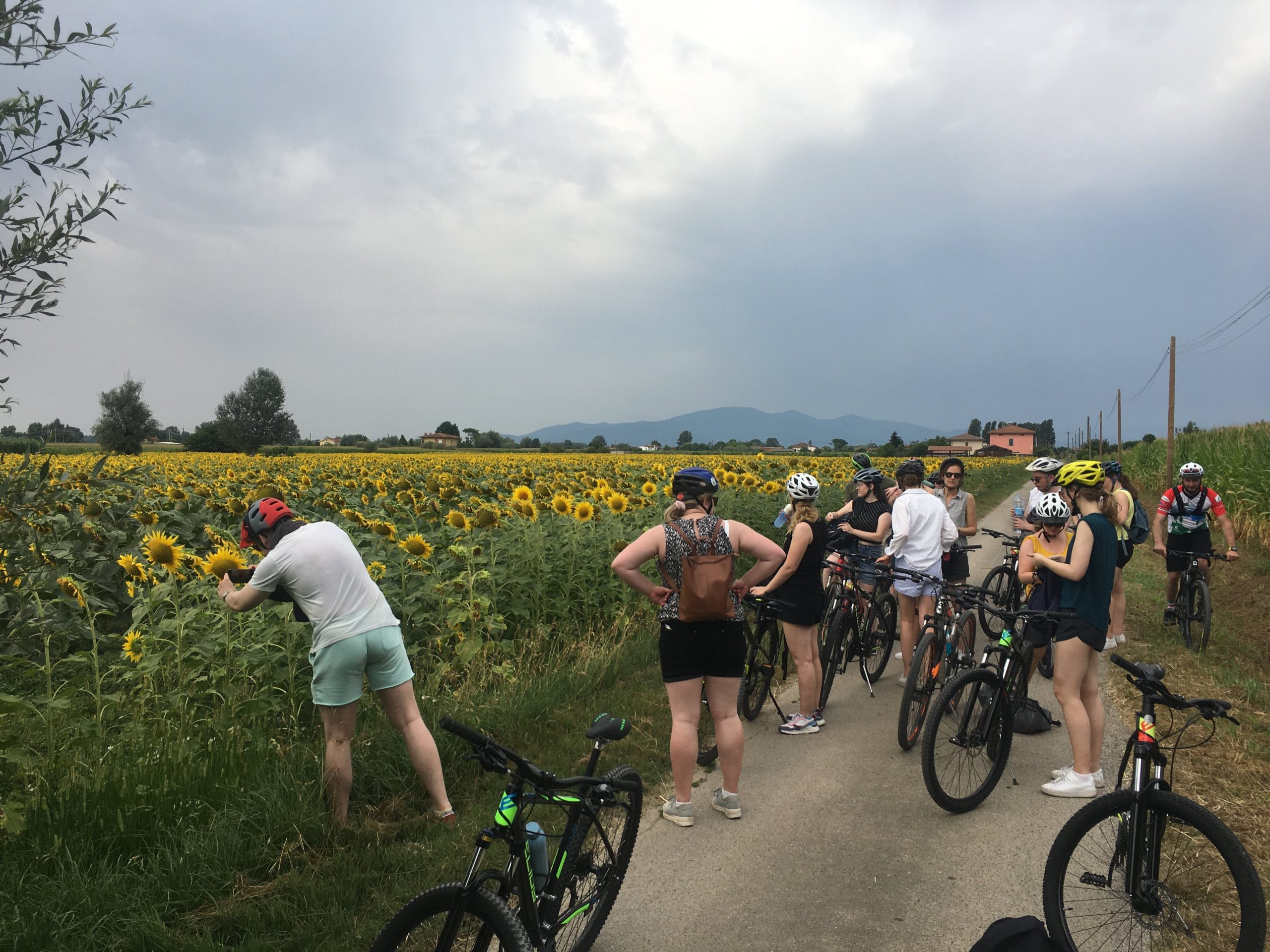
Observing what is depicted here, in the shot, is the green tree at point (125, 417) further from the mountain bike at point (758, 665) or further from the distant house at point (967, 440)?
the distant house at point (967, 440)

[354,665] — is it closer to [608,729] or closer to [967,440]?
[608,729]

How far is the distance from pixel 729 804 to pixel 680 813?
0.33m

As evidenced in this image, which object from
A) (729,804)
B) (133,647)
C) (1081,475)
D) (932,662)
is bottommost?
Answer: (729,804)

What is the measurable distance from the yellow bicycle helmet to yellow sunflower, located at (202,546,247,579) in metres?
5.50

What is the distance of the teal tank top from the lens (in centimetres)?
512

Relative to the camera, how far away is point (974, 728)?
548 cm

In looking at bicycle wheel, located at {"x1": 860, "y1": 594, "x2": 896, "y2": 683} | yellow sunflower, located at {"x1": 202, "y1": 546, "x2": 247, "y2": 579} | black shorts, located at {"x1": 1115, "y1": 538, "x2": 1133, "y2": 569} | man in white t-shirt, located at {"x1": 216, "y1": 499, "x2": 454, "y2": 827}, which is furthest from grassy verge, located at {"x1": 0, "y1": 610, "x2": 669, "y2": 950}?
black shorts, located at {"x1": 1115, "y1": 538, "x2": 1133, "y2": 569}

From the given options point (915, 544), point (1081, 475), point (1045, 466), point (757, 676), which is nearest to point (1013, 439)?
point (1045, 466)

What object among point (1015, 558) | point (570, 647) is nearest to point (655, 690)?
point (570, 647)

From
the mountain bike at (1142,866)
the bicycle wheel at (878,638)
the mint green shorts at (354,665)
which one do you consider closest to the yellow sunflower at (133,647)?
the mint green shorts at (354,665)

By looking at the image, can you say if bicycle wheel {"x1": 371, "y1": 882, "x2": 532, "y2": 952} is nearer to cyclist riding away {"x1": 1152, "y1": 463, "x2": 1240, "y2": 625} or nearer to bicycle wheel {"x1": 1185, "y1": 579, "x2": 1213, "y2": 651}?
bicycle wheel {"x1": 1185, "y1": 579, "x2": 1213, "y2": 651}

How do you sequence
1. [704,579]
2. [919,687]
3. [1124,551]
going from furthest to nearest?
1. [1124,551]
2. [919,687]
3. [704,579]

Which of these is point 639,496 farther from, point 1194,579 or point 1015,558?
point 1194,579

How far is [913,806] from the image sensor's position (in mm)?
5375
